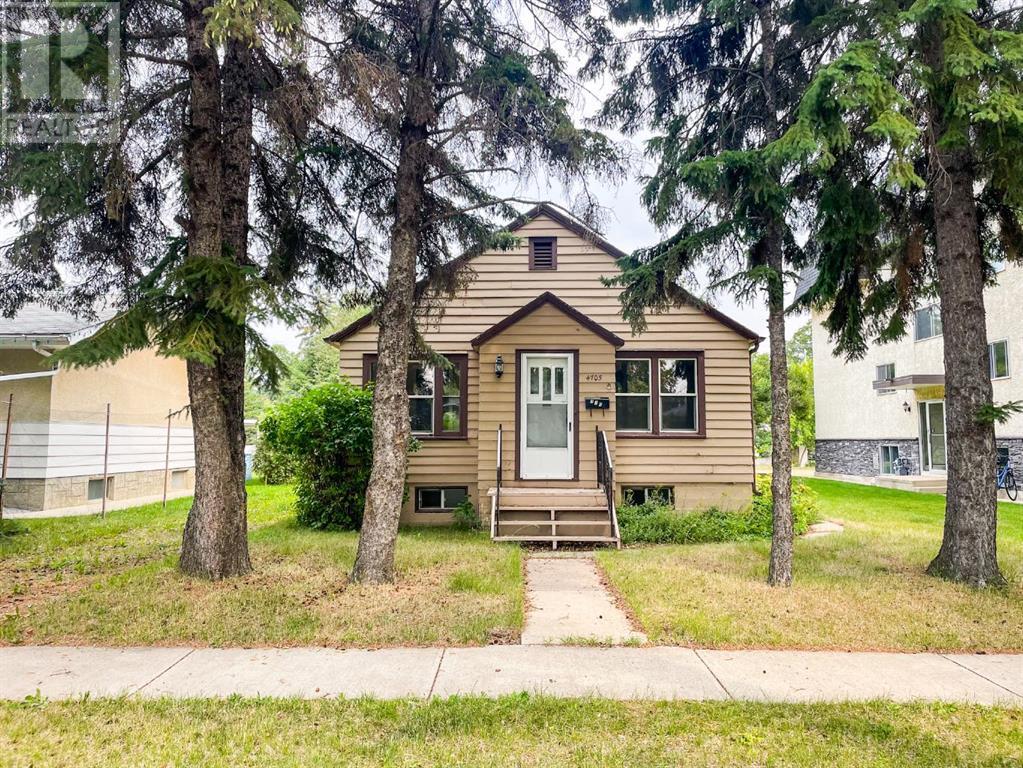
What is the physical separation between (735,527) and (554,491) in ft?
9.70

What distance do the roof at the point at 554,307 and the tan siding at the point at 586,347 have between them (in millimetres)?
110

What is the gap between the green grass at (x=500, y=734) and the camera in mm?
3059

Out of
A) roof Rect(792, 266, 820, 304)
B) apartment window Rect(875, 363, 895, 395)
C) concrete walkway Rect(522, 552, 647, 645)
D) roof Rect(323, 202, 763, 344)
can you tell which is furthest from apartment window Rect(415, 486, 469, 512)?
apartment window Rect(875, 363, 895, 395)

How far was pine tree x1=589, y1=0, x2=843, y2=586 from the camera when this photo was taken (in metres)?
6.29

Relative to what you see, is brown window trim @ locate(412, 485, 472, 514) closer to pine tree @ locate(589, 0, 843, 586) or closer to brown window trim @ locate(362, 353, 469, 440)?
brown window trim @ locate(362, 353, 469, 440)

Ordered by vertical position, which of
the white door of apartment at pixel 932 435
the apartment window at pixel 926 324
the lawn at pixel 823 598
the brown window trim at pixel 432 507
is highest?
the apartment window at pixel 926 324

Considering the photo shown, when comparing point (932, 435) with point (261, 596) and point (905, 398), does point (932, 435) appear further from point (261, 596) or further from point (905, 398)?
point (261, 596)

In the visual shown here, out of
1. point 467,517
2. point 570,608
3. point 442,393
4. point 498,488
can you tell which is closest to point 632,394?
point 498,488

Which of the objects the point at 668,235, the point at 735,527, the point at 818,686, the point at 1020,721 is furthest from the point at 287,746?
the point at 735,527

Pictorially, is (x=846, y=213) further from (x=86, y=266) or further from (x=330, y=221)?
(x=86, y=266)

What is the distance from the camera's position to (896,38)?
5680 mm

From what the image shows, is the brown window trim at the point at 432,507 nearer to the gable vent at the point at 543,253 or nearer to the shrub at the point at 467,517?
the shrub at the point at 467,517

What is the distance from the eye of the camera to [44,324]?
10898 mm

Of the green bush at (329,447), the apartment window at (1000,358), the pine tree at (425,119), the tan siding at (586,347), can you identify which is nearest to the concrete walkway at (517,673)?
the pine tree at (425,119)
